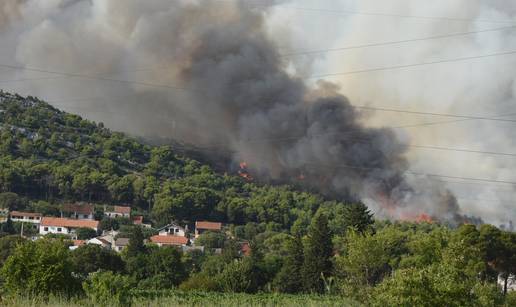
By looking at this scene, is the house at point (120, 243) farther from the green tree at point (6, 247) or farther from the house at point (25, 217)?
the green tree at point (6, 247)

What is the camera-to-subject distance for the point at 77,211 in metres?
82.0

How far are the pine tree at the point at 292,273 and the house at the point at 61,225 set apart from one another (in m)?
35.7

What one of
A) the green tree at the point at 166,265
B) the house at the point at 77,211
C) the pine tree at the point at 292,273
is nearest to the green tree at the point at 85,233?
the house at the point at 77,211

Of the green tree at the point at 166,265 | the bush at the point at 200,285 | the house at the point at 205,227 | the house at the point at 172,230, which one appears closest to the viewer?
the bush at the point at 200,285

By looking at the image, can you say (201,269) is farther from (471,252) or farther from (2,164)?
(2,164)

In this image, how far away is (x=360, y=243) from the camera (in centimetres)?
2859

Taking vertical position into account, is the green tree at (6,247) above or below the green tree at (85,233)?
below

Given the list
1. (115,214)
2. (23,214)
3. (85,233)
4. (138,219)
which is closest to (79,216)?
(115,214)

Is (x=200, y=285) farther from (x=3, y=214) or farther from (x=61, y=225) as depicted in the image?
(x=3, y=214)

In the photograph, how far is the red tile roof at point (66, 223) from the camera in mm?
72500

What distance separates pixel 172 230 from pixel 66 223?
12.9 m

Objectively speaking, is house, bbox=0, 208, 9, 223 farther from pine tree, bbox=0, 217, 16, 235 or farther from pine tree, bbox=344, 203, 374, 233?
pine tree, bbox=344, 203, 374, 233

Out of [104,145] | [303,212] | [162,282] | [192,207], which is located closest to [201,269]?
[162,282]

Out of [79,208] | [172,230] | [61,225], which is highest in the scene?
[79,208]
